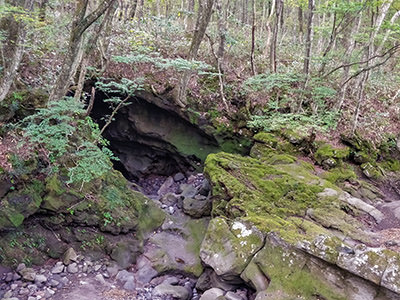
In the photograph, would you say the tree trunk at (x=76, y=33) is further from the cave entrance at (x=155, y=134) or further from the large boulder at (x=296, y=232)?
the cave entrance at (x=155, y=134)

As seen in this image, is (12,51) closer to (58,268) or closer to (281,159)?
(58,268)

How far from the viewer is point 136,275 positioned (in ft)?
21.0

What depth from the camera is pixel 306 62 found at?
10.4 metres

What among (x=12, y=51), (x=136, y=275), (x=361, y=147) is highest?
(x=12, y=51)

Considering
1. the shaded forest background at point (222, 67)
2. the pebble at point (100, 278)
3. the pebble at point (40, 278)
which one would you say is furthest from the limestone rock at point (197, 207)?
the pebble at point (40, 278)

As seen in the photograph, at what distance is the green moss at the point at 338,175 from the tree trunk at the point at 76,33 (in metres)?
7.30

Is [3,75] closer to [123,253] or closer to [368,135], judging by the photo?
[123,253]

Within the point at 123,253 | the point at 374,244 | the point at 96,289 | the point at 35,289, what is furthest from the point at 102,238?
the point at 374,244

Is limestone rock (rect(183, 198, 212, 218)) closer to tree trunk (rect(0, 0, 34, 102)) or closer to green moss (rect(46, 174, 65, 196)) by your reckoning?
green moss (rect(46, 174, 65, 196))

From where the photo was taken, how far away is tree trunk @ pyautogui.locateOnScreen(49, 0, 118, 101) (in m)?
5.31

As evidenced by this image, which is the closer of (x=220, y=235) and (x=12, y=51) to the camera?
(x=220, y=235)

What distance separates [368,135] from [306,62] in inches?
140

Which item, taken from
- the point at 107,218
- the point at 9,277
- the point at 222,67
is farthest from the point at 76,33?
the point at 222,67

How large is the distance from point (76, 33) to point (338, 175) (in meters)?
7.89
